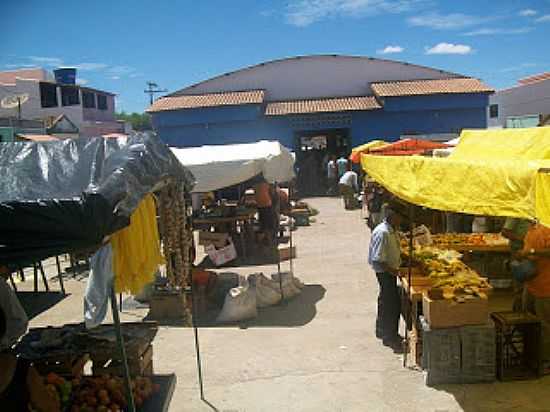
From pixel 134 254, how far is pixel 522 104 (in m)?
34.6

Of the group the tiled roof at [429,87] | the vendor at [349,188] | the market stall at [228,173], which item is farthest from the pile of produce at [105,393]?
the tiled roof at [429,87]

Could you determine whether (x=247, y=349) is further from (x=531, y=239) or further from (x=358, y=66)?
(x=358, y=66)

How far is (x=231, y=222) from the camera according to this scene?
13.9 meters

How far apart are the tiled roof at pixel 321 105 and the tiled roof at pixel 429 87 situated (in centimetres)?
78

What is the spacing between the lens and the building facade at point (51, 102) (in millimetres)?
38188

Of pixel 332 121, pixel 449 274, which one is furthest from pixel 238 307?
pixel 332 121

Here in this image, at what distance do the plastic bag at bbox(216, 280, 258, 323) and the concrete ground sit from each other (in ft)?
0.73

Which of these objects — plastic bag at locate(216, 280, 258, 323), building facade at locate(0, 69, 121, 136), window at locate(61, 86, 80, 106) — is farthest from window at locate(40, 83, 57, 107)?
plastic bag at locate(216, 280, 258, 323)

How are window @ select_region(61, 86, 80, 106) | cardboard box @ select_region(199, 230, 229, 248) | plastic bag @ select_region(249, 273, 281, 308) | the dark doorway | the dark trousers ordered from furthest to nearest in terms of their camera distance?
window @ select_region(61, 86, 80, 106)
the dark doorway
cardboard box @ select_region(199, 230, 229, 248)
plastic bag @ select_region(249, 273, 281, 308)
the dark trousers

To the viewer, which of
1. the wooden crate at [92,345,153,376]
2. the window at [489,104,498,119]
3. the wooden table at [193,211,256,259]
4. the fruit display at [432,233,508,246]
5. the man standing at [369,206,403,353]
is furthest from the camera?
the window at [489,104,498,119]

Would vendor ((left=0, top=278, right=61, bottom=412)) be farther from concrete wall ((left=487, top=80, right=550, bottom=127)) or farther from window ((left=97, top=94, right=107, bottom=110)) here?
window ((left=97, top=94, right=107, bottom=110))

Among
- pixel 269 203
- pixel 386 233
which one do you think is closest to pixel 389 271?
pixel 386 233

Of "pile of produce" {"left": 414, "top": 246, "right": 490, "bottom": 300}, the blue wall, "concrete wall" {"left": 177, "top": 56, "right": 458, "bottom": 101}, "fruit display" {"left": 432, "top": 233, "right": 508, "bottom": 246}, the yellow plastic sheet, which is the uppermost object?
"concrete wall" {"left": 177, "top": 56, "right": 458, "bottom": 101}

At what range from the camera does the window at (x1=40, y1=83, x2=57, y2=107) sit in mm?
39906
